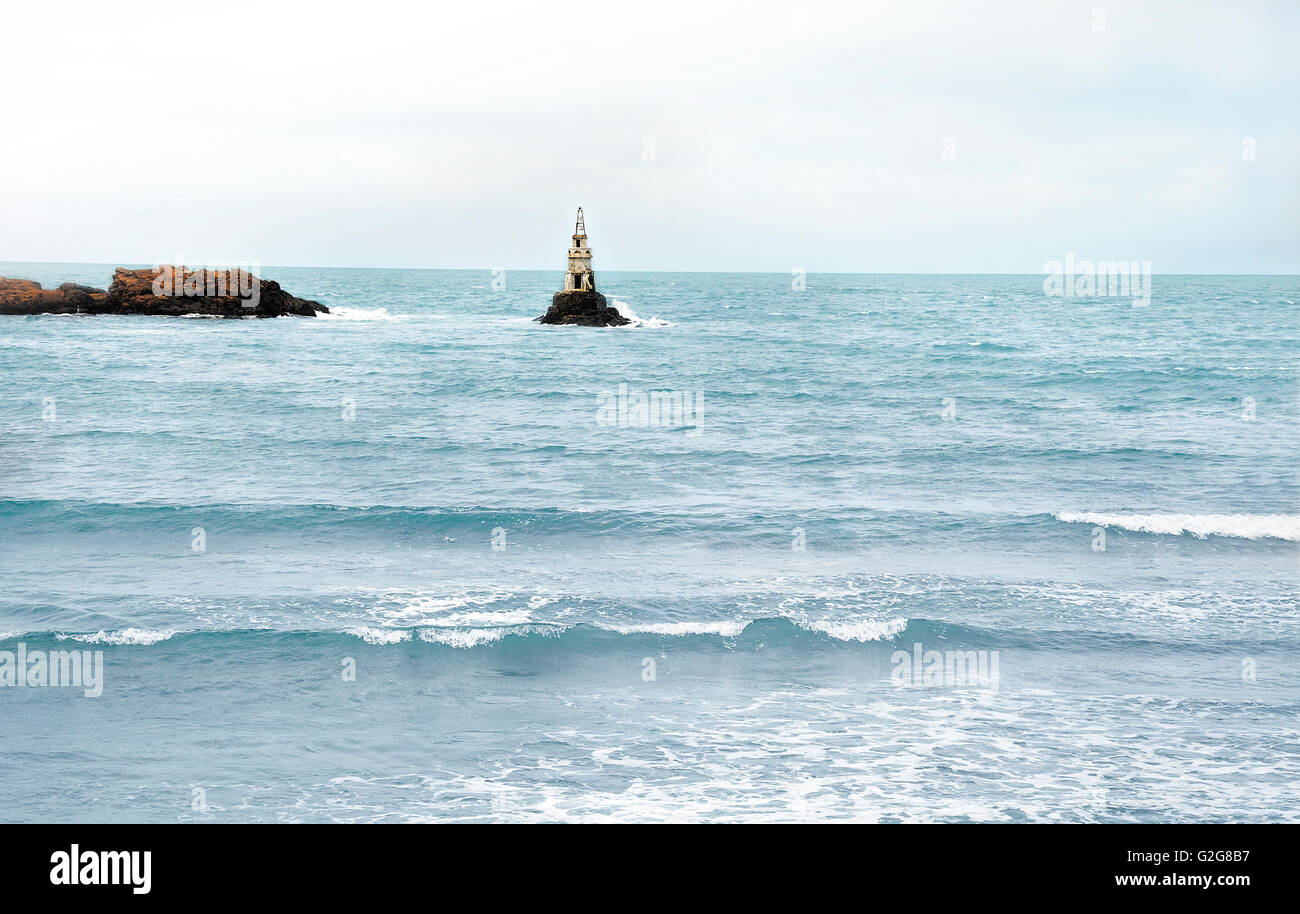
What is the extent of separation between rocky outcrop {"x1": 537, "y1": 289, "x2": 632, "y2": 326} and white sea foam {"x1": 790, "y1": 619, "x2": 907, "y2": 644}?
7688 cm

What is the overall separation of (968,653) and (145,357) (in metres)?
61.9

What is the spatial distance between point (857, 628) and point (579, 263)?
7661cm

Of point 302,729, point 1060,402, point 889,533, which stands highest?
point 1060,402

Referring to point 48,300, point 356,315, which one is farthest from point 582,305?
point 48,300

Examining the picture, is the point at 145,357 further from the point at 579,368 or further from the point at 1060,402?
the point at 1060,402

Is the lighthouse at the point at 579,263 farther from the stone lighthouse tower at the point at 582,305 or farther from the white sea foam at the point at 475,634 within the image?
the white sea foam at the point at 475,634

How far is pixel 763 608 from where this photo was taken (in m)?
21.7

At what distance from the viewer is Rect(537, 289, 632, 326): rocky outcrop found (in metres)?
95.9

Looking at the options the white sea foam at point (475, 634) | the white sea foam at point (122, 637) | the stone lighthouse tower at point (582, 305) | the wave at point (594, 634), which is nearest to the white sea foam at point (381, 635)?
the wave at point (594, 634)

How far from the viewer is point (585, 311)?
9656cm

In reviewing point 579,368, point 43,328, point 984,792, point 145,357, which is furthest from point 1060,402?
point 43,328

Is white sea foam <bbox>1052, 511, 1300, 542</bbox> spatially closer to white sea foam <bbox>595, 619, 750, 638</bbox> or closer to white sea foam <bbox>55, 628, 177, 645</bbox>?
white sea foam <bbox>595, 619, 750, 638</bbox>

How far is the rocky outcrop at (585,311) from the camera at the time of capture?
3777 inches

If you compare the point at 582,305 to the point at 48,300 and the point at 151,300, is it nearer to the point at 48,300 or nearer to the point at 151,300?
the point at 151,300
